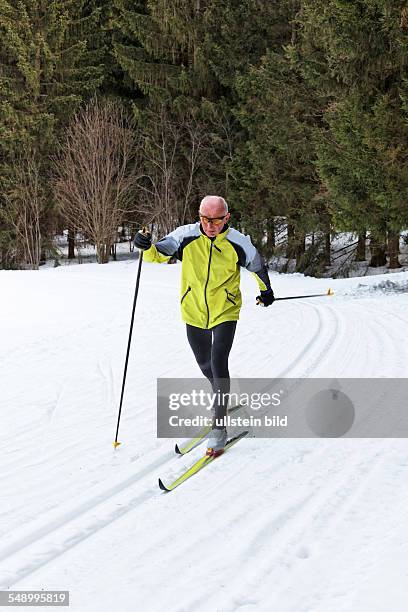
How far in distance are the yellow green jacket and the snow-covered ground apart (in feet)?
3.60

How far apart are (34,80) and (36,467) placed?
27256 millimetres

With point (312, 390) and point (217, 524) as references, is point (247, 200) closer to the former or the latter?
point (312, 390)

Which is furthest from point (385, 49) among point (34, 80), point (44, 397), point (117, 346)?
point (34, 80)

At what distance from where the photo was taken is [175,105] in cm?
2552

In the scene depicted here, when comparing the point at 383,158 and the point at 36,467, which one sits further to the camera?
the point at 383,158

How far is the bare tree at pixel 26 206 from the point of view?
27.5m

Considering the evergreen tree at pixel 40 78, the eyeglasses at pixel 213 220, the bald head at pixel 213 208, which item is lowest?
the eyeglasses at pixel 213 220

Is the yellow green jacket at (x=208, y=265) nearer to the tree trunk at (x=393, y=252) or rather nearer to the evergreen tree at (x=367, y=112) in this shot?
the evergreen tree at (x=367, y=112)

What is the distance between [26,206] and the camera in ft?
90.7

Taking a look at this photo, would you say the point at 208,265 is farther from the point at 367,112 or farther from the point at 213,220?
the point at 367,112

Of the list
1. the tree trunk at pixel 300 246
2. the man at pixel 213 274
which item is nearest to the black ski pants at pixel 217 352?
the man at pixel 213 274

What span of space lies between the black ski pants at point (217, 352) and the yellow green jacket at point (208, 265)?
0.08 metres

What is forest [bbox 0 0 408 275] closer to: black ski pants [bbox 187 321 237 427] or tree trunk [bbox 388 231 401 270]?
tree trunk [bbox 388 231 401 270]

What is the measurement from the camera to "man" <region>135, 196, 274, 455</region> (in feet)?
14.3
